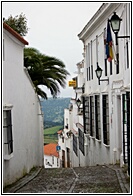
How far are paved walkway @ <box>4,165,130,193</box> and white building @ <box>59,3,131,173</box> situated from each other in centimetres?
67

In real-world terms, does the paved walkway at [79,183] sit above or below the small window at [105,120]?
below

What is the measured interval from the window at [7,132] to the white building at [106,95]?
121 inches

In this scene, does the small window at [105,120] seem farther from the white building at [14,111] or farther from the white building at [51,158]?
the white building at [51,158]

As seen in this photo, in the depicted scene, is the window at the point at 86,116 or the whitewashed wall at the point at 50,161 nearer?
the window at the point at 86,116

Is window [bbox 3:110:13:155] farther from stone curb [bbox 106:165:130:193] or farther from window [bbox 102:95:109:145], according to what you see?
window [bbox 102:95:109:145]

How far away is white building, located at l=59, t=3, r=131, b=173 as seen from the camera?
473 inches

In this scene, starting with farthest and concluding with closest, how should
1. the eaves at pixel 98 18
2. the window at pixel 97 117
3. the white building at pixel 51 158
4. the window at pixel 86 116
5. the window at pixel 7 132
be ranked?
the white building at pixel 51 158 < the window at pixel 86 116 < the window at pixel 97 117 < the eaves at pixel 98 18 < the window at pixel 7 132

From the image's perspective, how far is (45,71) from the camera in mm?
22406

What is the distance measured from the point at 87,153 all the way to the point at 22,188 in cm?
1137

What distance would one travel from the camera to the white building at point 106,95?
39.4 feet

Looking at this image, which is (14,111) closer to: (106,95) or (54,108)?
(106,95)

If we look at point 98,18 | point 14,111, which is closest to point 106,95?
point 98,18

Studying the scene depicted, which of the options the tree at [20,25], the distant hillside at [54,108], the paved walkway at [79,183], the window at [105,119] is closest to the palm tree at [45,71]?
the tree at [20,25]

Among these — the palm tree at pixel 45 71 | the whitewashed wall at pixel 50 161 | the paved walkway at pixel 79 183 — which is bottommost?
the whitewashed wall at pixel 50 161
